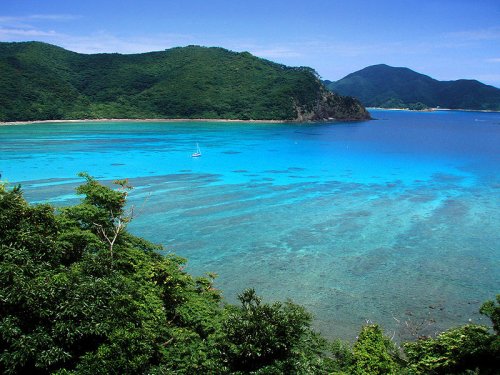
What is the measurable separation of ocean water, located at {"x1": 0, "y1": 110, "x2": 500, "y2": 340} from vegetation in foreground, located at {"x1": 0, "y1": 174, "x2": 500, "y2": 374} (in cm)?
475

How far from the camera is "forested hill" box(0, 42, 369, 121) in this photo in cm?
10369

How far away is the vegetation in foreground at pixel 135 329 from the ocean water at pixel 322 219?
4.75 m

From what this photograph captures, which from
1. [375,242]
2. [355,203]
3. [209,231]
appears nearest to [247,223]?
[209,231]

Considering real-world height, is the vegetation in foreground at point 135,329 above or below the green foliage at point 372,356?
above

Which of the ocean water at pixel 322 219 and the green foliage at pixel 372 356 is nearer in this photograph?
the green foliage at pixel 372 356

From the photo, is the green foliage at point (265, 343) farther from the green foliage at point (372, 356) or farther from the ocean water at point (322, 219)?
the ocean water at point (322, 219)

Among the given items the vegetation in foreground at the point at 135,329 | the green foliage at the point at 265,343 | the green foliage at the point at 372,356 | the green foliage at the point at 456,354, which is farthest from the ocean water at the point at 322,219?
the green foliage at the point at 265,343

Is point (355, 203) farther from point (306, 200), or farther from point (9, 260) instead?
point (9, 260)

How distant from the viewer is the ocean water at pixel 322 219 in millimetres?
17062

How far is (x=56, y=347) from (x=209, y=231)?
17.0 metres

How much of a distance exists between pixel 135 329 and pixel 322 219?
815 inches

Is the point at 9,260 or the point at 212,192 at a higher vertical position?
the point at 9,260

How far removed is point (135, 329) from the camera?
8219 millimetres

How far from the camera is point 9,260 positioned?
882 centimetres
